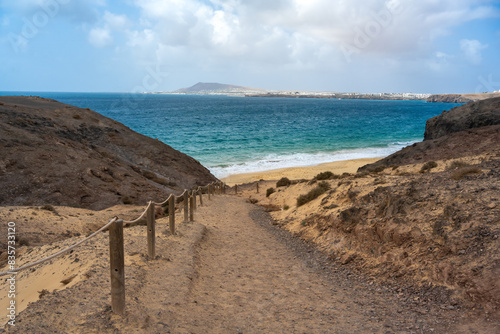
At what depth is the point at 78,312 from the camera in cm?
489

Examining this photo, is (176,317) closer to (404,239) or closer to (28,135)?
(404,239)

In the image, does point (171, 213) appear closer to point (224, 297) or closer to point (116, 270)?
point (224, 297)

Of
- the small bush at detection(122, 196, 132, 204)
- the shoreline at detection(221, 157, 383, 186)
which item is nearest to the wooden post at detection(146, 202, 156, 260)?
the small bush at detection(122, 196, 132, 204)

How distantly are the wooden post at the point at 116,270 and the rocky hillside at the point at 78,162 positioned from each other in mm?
12901

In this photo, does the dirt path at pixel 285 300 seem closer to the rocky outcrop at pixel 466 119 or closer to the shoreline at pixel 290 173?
the rocky outcrop at pixel 466 119

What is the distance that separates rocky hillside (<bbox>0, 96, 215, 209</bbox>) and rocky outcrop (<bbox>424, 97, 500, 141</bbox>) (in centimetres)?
1658

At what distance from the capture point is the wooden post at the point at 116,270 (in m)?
4.96

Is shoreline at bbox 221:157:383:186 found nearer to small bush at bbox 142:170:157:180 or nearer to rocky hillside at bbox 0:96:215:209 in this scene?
rocky hillside at bbox 0:96:215:209

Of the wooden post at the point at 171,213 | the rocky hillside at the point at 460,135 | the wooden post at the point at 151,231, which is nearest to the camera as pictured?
the wooden post at the point at 151,231

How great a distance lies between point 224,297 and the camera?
665cm

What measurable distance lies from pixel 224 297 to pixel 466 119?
932 inches

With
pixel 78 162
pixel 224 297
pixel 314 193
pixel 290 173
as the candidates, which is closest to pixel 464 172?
pixel 314 193

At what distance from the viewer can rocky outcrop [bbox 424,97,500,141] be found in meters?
23.6

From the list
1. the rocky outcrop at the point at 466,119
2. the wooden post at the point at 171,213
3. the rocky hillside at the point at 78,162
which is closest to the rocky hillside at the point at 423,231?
the wooden post at the point at 171,213
